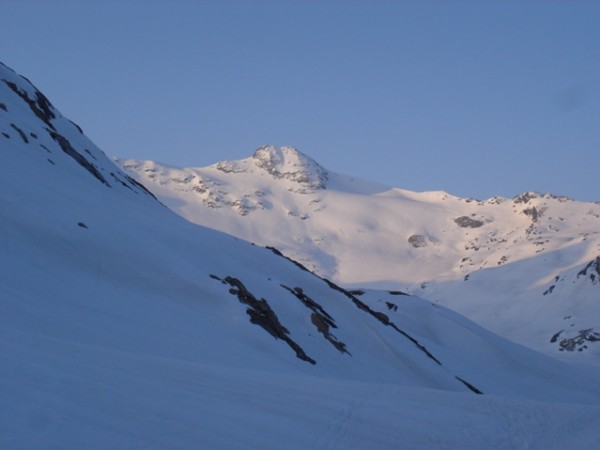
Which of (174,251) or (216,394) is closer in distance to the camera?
(216,394)

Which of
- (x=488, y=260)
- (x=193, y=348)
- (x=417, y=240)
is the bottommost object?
(x=193, y=348)

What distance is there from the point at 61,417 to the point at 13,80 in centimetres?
4319

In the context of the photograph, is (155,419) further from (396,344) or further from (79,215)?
(396,344)

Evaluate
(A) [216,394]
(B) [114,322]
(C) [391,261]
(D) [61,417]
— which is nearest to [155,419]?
(D) [61,417]

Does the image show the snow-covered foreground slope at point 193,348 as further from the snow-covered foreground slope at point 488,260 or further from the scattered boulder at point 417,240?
the scattered boulder at point 417,240

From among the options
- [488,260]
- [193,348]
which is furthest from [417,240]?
[193,348]

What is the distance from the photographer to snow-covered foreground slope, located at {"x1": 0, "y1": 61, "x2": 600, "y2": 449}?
326 inches

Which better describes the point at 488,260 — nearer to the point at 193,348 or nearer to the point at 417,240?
the point at 417,240

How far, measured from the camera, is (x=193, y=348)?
59.4ft

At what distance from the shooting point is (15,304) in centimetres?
1473

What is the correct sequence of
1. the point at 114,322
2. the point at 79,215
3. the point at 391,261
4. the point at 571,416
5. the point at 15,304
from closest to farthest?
the point at 571,416 < the point at 15,304 < the point at 114,322 < the point at 79,215 < the point at 391,261

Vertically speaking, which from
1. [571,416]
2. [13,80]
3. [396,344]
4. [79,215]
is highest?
[13,80]

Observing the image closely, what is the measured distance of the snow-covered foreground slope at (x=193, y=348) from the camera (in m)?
8.28

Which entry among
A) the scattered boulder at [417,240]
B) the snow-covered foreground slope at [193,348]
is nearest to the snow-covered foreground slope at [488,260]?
the scattered boulder at [417,240]
